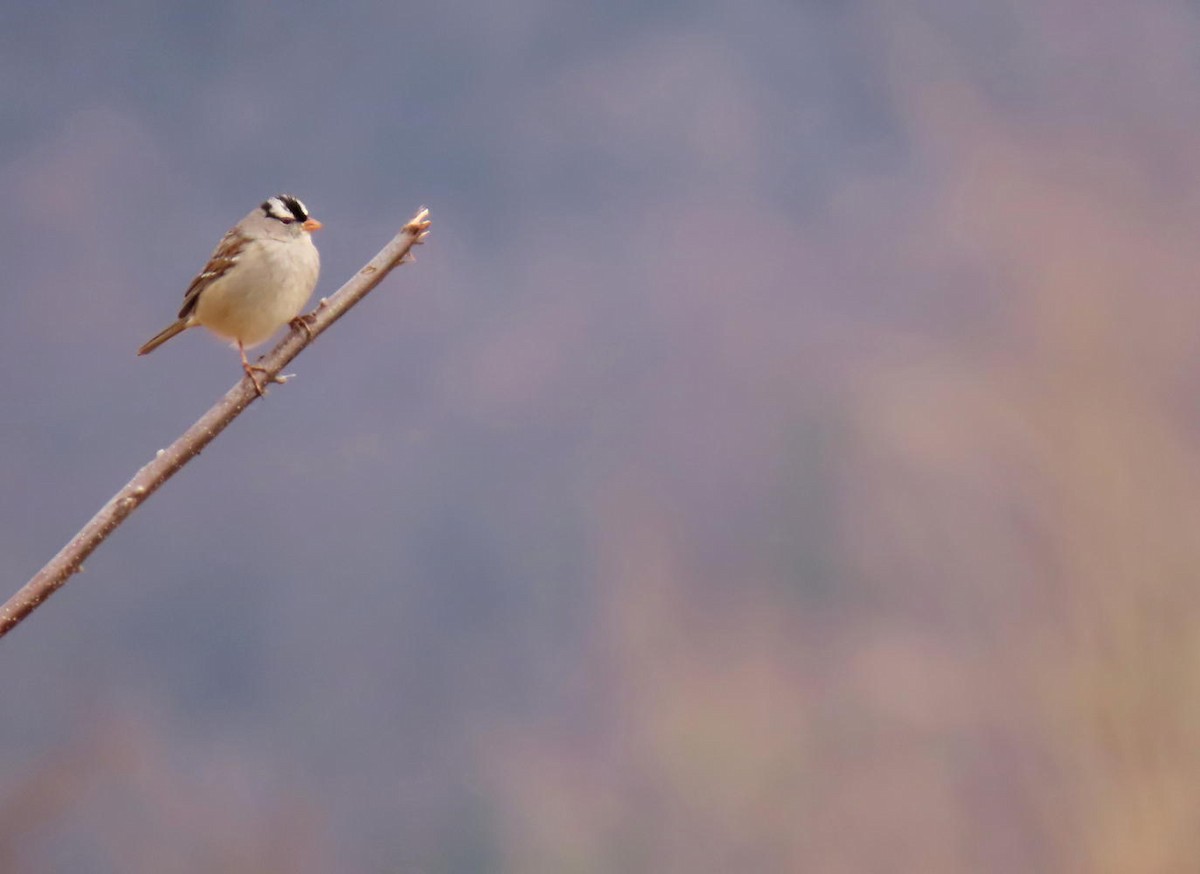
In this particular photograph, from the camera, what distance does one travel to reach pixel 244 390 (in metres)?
2.09

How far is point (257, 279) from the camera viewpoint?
2.67 metres

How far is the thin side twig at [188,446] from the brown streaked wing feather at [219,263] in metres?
0.35

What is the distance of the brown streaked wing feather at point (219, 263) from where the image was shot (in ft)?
9.01

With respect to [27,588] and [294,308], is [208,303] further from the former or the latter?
[27,588]

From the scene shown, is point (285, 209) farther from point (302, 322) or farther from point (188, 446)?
point (188, 446)

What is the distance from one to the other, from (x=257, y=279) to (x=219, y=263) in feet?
0.51

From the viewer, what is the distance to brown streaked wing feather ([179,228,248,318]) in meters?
2.75

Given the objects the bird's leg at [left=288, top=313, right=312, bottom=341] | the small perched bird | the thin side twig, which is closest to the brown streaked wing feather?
the small perched bird

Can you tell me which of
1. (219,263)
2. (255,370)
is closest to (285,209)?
(219,263)

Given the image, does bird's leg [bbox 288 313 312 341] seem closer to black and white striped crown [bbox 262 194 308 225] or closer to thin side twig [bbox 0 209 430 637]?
thin side twig [bbox 0 209 430 637]

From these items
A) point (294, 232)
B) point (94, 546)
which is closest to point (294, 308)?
point (294, 232)

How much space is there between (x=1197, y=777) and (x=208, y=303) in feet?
11.4

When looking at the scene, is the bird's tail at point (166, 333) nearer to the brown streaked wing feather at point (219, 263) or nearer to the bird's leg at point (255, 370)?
the brown streaked wing feather at point (219, 263)

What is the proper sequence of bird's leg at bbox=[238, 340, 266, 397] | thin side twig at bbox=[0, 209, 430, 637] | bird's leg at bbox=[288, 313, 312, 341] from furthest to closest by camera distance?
bird's leg at bbox=[288, 313, 312, 341], bird's leg at bbox=[238, 340, 266, 397], thin side twig at bbox=[0, 209, 430, 637]
